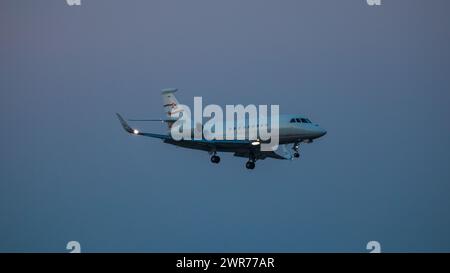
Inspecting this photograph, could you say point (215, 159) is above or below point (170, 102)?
below

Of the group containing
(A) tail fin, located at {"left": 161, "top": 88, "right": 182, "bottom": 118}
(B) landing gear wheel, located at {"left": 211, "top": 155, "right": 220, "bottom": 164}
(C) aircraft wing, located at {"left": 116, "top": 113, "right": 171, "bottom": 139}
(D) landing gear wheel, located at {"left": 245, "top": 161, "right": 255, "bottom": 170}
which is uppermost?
(A) tail fin, located at {"left": 161, "top": 88, "right": 182, "bottom": 118}

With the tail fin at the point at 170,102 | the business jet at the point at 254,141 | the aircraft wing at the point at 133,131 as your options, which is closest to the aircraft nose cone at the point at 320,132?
the business jet at the point at 254,141

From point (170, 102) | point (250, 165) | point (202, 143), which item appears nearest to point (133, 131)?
point (202, 143)

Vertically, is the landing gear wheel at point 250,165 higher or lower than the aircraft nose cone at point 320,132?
lower

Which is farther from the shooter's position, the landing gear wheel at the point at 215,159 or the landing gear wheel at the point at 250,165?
the landing gear wheel at the point at 215,159

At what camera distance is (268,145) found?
125m

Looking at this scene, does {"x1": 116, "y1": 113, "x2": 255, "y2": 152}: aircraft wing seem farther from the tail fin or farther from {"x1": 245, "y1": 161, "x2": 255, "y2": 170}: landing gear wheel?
the tail fin

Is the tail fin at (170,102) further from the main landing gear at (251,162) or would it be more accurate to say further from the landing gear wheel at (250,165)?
the landing gear wheel at (250,165)

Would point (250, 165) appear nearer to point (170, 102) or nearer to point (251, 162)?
point (251, 162)

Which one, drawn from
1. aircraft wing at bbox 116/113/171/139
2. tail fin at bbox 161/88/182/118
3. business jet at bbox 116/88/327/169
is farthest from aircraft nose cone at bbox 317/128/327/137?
tail fin at bbox 161/88/182/118

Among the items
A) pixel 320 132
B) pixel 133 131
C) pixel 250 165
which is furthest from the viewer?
pixel 250 165
